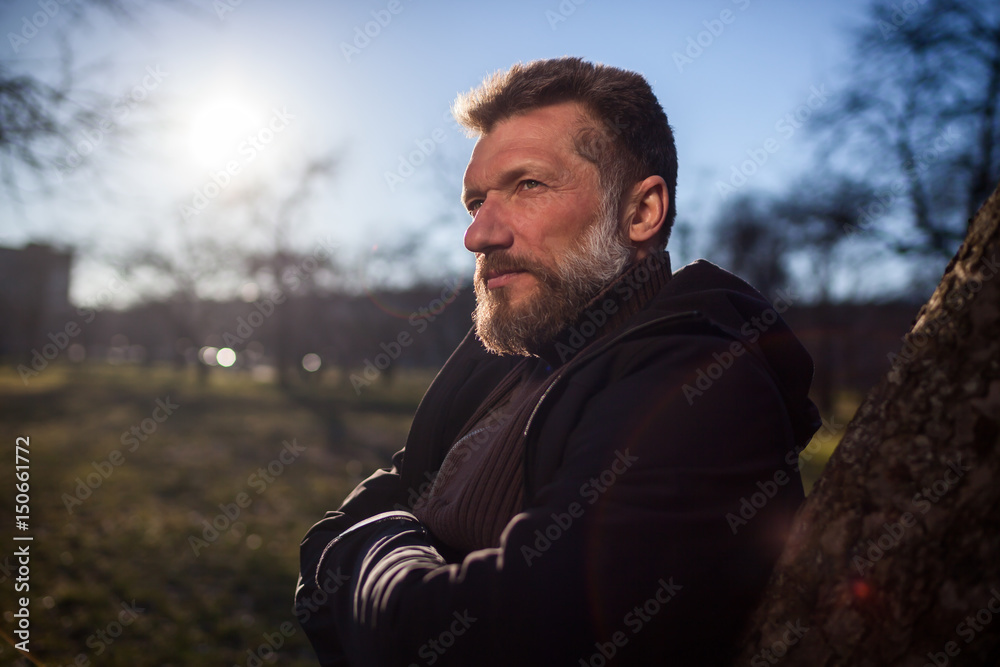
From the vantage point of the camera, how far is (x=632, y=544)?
1.05 m

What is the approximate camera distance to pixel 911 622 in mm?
949

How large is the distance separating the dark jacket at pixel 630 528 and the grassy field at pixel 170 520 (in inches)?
145

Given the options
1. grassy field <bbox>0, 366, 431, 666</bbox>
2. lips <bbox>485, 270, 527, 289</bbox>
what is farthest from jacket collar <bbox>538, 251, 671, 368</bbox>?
grassy field <bbox>0, 366, 431, 666</bbox>

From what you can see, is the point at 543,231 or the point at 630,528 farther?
the point at 543,231

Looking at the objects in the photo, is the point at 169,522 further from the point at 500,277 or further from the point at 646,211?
the point at 646,211

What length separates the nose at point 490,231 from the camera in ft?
6.07

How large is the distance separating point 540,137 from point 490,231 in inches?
13.1

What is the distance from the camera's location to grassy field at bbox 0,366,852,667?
4.43 m

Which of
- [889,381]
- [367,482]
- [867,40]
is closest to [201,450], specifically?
[367,482]

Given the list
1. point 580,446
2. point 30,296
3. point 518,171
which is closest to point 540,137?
point 518,171

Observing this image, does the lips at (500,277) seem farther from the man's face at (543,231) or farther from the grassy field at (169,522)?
the grassy field at (169,522)

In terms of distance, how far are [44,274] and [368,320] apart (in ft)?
67.2

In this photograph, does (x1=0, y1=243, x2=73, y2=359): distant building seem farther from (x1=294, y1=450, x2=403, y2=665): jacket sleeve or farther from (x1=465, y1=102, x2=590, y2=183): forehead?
(x1=465, y1=102, x2=590, y2=183): forehead

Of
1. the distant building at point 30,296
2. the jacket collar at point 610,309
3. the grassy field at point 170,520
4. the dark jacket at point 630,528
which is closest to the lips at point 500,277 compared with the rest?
the jacket collar at point 610,309
